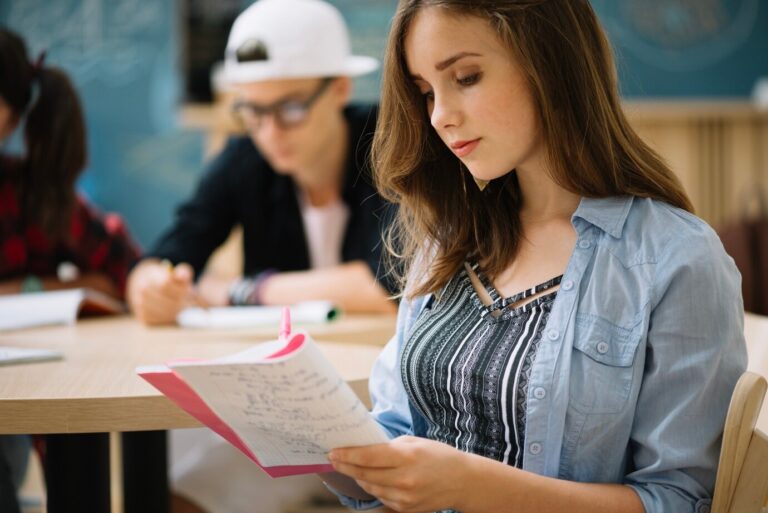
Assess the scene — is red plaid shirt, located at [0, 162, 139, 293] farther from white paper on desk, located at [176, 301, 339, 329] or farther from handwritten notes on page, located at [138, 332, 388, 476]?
handwritten notes on page, located at [138, 332, 388, 476]

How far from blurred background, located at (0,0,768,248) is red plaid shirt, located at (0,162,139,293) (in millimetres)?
2252

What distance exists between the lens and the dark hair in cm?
210

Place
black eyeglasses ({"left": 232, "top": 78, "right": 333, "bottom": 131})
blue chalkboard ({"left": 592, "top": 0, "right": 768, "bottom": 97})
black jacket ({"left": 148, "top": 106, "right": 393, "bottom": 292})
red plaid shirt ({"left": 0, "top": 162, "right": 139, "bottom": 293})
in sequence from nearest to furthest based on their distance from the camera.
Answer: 1. red plaid shirt ({"left": 0, "top": 162, "right": 139, "bottom": 293})
2. black eyeglasses ({"left": 232, "top": 78, "right": 333, "bottom": 131})
3. black jacket ({"left": 148, "top": 106, "right": 393, "bottom": 292})
4. blue chalkboard ({"left": 592, "top": 0, "right": 768, "bottom": 97})

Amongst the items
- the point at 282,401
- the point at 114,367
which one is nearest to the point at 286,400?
the point at 282,401

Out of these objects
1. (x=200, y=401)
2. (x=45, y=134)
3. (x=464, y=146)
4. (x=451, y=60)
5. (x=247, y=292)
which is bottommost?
(x=247, y=292)

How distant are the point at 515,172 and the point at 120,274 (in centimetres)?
130

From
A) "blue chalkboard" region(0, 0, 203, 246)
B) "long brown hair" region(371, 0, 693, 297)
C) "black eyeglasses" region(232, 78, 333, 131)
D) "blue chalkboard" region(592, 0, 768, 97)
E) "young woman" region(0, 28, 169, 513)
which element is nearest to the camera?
"long brown hair" region(371, 0, 693, 297)

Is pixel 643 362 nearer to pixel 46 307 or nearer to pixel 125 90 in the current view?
pixel 46 307

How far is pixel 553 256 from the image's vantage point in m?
1.19

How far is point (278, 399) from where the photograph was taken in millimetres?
911

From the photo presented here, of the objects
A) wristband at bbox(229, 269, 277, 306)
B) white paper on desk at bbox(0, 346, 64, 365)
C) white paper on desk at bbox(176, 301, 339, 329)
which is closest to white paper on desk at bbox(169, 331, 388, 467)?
white paper on desk at bbox(0, 346, 64, 365)

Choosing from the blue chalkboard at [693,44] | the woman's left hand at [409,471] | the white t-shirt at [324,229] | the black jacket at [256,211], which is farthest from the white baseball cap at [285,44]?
the blue chalkboard at [693,44]

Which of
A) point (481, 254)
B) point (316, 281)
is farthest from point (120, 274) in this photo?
point (481, 254)

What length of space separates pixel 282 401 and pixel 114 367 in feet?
2.02
